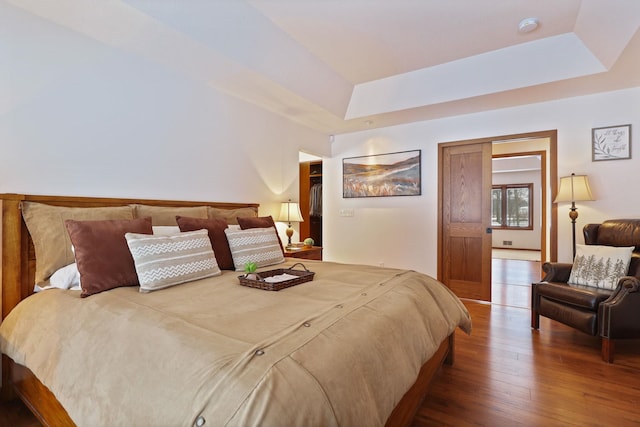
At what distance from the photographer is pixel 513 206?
8742 millimetres

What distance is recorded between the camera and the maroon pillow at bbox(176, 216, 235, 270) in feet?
7.73

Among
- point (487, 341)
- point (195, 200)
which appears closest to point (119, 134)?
point (195, 200)

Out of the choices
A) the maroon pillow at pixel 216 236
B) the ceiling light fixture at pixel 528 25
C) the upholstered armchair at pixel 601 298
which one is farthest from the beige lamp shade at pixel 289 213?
the ceiling light fixture at pixel 528 25

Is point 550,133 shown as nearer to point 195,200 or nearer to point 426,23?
point 426,23

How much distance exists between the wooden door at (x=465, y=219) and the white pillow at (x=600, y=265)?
1.14 metres

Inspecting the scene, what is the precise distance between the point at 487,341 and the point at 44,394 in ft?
10.1

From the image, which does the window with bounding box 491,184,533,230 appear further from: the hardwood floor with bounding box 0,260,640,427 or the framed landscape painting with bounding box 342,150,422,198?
the hardwood floor with bounding box 0,260,640,427

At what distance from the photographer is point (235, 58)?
8.41 ft

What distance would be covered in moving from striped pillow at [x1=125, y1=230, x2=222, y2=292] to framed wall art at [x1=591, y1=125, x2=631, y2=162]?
4067 mm

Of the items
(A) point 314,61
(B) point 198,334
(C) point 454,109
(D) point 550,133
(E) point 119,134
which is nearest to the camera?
(B) point 198,334

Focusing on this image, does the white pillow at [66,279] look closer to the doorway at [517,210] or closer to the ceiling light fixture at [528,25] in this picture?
the ceiling light fixture at [528,25]

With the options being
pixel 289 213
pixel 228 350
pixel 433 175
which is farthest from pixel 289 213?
pixel 228 350

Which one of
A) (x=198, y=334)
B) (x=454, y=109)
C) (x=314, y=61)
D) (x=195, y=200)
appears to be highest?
(x=314, y=61)

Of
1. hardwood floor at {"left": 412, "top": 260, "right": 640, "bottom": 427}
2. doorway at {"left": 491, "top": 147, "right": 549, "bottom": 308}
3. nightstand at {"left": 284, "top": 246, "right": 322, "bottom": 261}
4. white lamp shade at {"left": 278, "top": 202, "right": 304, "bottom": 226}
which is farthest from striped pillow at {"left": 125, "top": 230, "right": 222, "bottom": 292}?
doorway at {"left": 491, "top": 147, "right": 549, "bottom": 308}
